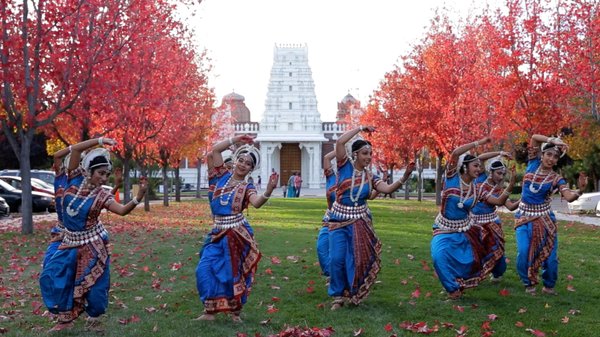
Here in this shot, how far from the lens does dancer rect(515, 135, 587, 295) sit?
27.9 feet

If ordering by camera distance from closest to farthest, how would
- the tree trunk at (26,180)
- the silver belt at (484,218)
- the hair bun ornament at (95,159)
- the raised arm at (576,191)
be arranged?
the hair bun ornament at (95,159)
the raised arm at (576,191)
the silver belt at (484,218)
the tree trunk at (26,180)

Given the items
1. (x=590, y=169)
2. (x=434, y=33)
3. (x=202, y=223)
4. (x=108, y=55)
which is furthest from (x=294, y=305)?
(x=590, y=169)

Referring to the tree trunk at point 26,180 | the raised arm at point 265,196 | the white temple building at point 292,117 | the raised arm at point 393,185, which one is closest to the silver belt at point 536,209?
the raised arm at point 393,185

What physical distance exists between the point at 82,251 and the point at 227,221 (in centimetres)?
147

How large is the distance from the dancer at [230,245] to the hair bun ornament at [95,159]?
1.14m

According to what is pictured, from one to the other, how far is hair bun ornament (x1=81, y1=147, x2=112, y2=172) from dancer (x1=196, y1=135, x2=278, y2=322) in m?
1.14

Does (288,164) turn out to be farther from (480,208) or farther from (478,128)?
(480,208)

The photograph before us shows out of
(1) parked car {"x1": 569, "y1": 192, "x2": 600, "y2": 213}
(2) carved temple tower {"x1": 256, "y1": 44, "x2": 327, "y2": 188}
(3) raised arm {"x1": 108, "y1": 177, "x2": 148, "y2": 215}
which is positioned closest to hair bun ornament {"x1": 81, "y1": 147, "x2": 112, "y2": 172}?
(3) raised arm {"x1": 108, "y1": 177, "x2": 148, "y2": 215}

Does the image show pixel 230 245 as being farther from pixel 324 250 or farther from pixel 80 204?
pixel 324 250

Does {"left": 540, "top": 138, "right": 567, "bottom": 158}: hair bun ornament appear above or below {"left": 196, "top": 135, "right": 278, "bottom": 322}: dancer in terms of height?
above

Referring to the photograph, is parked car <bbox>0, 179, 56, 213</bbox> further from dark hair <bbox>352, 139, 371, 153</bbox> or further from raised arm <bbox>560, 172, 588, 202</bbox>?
raised arm <bbox>560, 172, 588, 202</bbox>

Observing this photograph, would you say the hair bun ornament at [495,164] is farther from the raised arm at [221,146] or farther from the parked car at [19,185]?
the parked car at [19,185]

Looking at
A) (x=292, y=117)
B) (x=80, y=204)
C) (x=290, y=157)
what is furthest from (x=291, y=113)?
(x=80, y=204)

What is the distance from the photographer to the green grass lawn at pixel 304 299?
6871 mm
